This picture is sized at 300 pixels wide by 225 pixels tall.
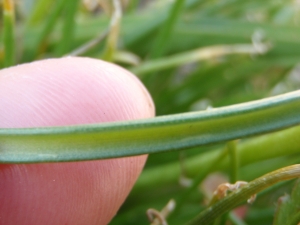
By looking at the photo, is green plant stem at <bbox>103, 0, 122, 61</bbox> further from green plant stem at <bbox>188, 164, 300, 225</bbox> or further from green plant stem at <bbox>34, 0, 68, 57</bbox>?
green plant stem at <bbox>188, 164, 300, 225</bbox>

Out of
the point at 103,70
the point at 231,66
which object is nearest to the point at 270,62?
the point at 231,66

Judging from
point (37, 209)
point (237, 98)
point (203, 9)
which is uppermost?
point (203, 9)

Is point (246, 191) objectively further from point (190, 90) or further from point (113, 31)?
point (190, 90)

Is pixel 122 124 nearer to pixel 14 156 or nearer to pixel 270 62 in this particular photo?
pixel 14 156

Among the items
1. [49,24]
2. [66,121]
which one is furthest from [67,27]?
[66,121]

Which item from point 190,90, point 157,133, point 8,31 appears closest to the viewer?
point 157,133

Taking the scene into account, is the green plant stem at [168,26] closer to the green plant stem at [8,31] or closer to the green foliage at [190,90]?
the green foliage at [190,90]

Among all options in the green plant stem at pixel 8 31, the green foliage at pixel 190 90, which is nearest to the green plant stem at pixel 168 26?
the green foliage at pixel 190 90
